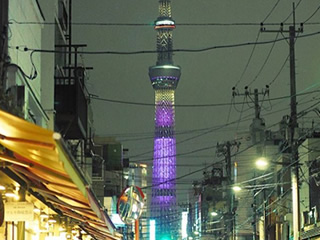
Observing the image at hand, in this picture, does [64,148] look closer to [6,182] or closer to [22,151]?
[22,151]

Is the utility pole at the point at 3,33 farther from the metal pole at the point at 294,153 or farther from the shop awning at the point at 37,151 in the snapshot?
the metal pole at the point at 294,153

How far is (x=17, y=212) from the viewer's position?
15141 mm

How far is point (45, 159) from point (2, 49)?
10463mm

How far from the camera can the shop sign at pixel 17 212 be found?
1509 cm

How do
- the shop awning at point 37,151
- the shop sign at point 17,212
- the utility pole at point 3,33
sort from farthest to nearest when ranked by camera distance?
the utility pole at point 3,33 → the shop sign at point 17,212 → the shop awning at point 37,151

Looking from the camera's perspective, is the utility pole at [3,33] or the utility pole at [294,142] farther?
the utility pole at [294,142]

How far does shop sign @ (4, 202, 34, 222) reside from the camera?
15094 mm

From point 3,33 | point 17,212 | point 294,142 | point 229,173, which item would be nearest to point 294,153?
point 294,142

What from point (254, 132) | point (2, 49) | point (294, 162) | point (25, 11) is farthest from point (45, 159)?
point (254, 132)

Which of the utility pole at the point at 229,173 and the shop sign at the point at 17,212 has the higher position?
the utility pole at the point at 229,173

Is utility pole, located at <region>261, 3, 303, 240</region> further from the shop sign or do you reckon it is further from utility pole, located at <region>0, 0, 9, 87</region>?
the shop sign

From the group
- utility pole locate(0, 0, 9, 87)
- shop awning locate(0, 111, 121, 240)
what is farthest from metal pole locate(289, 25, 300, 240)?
shop awning locate(0, 111, 121, 240)

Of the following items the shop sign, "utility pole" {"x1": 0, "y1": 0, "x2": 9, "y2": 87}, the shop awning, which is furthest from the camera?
"utility pole" {"x1": 0, "y1": 0, "x2": 9, "y2": 87}

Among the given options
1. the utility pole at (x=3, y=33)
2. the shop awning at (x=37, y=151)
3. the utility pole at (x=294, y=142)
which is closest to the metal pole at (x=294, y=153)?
the utility pole at (x=294, y=142)
